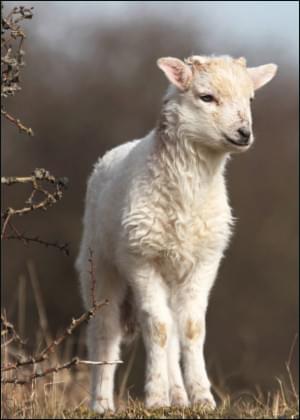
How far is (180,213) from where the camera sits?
314 inches

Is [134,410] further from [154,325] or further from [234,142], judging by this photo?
[234,142]

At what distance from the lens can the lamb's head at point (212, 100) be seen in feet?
25.5

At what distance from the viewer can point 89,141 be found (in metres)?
31.7

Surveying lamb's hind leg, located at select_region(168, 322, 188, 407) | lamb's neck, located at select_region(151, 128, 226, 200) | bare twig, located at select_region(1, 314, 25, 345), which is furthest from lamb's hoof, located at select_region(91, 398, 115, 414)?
bare twig, located at select_region(1, 314, 25, 345)

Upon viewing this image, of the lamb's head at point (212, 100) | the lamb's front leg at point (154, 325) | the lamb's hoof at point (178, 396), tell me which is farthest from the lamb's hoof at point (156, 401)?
the lamb's head at point (212, 100)

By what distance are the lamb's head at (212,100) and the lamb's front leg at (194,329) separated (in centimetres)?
95

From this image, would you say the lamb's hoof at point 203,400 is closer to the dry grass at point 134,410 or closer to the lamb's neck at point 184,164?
the dry grass at point 134,410

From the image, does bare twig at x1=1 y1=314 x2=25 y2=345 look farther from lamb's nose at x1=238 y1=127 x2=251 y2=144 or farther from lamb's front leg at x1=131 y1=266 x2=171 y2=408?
lamb's nose at x1=238 y1=127 x2=251 y2=144

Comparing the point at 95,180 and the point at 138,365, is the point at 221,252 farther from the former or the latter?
the point at 138,365

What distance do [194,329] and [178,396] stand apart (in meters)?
0.50

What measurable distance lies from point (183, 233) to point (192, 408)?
51.3 inches

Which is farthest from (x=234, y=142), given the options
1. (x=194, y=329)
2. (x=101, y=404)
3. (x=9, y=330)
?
(x=9, y=330)

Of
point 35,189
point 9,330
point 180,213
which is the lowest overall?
point 9,330

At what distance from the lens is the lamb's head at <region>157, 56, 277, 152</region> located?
778 cm
